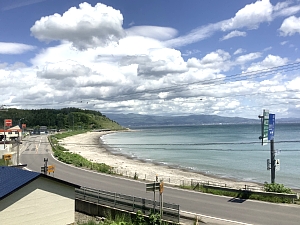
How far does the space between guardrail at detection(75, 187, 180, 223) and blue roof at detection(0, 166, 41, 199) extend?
215 inches

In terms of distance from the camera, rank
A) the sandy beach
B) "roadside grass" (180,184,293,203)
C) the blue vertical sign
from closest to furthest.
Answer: "roadside grass" (180,184,293,203) → the blue vertical sign → the sandy beach

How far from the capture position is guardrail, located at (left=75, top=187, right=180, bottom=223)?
55.1ft

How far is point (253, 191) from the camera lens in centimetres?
2266

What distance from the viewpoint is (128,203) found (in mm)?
18781

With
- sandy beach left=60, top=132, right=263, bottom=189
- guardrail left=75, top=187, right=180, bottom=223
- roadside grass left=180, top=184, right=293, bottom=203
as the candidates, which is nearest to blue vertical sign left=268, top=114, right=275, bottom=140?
roadside grass left=180, top=184, right=293, bottom=203

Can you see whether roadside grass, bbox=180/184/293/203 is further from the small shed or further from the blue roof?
the blue roof

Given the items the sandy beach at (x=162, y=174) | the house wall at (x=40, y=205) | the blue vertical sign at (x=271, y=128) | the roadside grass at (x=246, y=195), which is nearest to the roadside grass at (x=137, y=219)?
the house wall at (x=40, y=205)

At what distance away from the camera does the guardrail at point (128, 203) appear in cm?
1678

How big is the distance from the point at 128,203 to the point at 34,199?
5615mm

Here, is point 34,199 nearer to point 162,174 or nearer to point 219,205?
point 219,205

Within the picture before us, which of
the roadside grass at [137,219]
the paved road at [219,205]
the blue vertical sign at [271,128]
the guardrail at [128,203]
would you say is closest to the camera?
the roadside grass at [137,219]

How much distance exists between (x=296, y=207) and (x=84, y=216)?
1371cm

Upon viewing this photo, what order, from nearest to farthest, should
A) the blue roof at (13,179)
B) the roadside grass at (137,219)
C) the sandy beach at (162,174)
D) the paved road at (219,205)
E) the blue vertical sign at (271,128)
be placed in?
the blue roof at (13,179) → the roadside grass at (137,219) → the paved road at (219,205) → the blue vertical sign at (271,128) → the sandy beach at (162,174)

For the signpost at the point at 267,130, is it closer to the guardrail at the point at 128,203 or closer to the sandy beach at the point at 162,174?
the sandy beach at the point at 162,174
